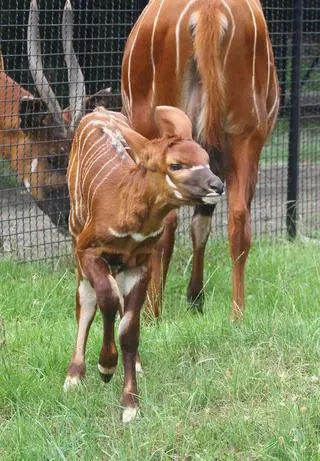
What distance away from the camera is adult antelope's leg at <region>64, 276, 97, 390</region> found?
3.97 meters

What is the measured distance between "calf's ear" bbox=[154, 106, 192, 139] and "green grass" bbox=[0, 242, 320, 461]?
37.5 inches

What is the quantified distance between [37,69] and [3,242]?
1.21m

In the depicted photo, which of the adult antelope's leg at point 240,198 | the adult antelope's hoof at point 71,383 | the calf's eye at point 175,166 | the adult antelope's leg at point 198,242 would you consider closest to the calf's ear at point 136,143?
the calf's eye at point 175,166

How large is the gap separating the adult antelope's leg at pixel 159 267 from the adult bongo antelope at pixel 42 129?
1.67 meters

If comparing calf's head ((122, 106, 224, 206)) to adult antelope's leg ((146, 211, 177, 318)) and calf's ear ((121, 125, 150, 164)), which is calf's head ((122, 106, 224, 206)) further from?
adult antelope's leg ((146, 211, 177, 318))

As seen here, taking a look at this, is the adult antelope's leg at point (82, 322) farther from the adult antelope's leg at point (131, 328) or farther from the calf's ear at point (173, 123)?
the calf's ear at point (173, 123)

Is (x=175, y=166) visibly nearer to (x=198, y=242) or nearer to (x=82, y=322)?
(x=82, y=322)

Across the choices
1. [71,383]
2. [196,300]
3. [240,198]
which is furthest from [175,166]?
[196,300]

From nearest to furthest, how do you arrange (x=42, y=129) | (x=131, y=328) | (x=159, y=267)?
(x=131, y=328) → (x=159, y=267) → (x=42, y=129)

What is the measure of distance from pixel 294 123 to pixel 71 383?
15.3 feet

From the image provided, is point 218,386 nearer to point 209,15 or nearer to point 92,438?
point 92,438

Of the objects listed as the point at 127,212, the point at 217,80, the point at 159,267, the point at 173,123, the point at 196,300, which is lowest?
the point at 196,300

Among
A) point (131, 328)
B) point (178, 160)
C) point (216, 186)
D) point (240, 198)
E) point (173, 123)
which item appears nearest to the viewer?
point (216, 186)

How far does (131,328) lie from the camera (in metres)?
3.68
